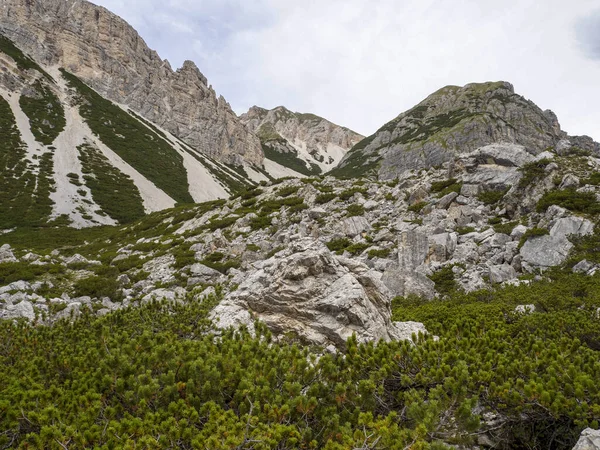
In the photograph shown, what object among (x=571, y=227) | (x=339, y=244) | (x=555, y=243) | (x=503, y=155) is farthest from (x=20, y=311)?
(x=503, y=155)

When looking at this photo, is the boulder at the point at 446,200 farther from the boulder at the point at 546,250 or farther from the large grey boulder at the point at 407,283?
the large grey boulder at the point at 407,283

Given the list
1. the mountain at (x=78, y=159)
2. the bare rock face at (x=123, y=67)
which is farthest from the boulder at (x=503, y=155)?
the bare rock face at (x=123, y=67)

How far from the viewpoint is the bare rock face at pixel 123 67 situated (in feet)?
329

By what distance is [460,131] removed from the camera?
93438 millimetres

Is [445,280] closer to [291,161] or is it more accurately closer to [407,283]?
[407,283]

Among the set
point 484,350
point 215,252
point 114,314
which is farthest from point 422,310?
point 215,252

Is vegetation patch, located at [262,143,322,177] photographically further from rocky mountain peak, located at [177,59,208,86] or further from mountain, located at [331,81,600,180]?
rocky mountain peak, located at [177,59,208,86]

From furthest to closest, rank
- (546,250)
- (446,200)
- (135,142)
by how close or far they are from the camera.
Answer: (135,142), (446,200), (546,250)

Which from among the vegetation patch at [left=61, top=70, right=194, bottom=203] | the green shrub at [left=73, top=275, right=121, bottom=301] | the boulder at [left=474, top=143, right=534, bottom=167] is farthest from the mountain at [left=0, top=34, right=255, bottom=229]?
the boulder at [left=474, top=143, right=534, bottom=167]

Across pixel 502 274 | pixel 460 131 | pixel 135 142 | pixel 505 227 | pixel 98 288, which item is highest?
pixel 460 131

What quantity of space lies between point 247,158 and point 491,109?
3640 inches

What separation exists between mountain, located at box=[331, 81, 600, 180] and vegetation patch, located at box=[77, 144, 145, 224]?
66.2 meters

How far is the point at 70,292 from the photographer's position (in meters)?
17.9

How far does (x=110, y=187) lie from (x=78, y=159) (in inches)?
500
